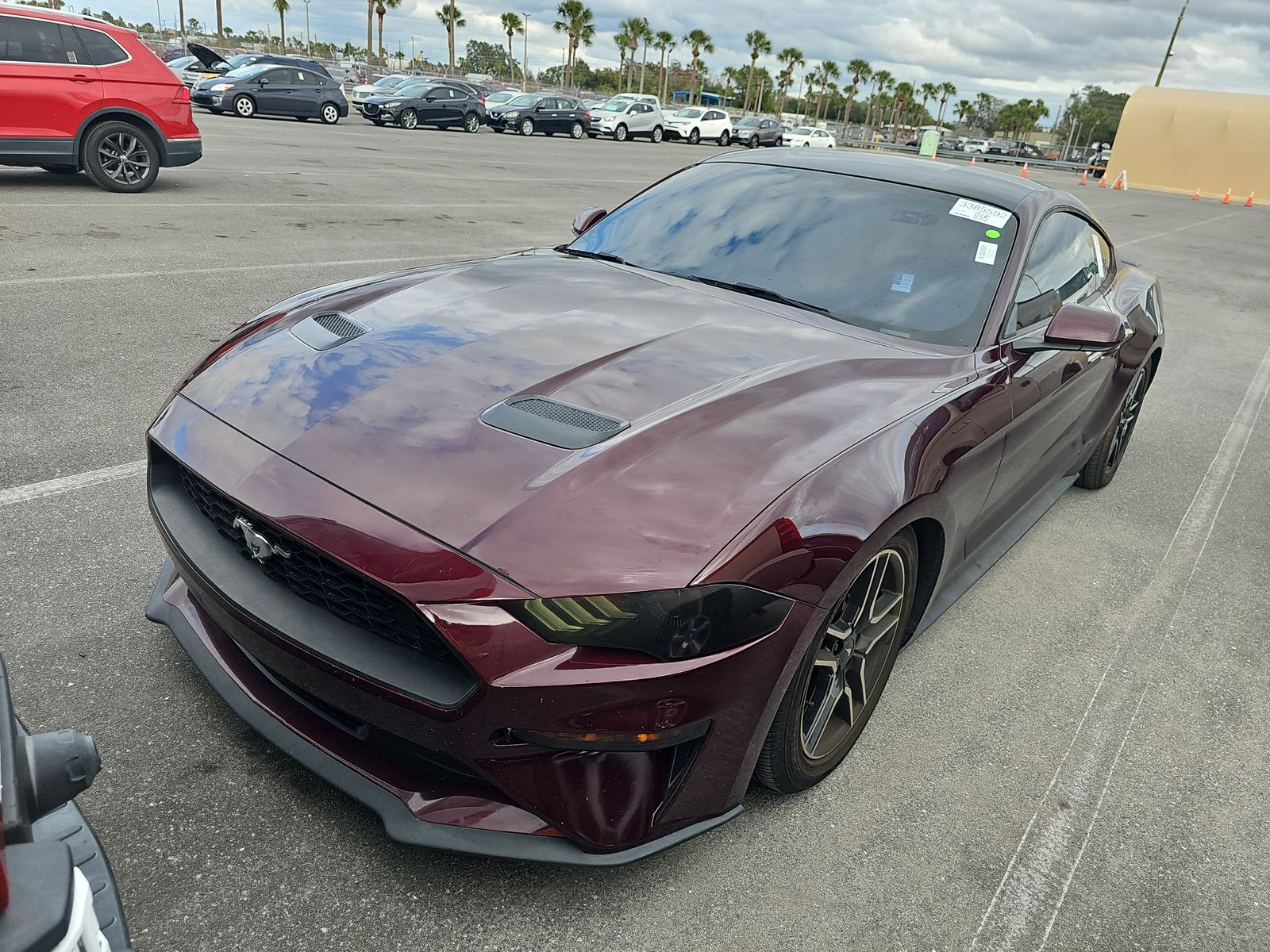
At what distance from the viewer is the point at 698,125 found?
3769 centimetres

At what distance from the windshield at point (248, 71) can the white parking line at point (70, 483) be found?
2472 centimetres

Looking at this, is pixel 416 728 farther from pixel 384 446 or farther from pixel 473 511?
pixel 384 446

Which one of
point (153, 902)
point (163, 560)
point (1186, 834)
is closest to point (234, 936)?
point (153, 902)

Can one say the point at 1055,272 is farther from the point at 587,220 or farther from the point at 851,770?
the point at 851,770

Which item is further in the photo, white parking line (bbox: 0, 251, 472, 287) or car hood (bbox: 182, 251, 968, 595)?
white parking line (bbox: 0, 251, 472, 287)

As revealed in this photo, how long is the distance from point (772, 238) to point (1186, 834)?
2.26 meters

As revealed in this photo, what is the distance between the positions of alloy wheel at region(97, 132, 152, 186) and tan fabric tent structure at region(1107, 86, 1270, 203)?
37.7 metres

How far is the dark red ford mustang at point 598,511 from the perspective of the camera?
1836 millimetres

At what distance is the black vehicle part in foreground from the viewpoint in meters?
0.98

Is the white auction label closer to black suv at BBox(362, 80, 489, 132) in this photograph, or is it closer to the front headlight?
the front headlight

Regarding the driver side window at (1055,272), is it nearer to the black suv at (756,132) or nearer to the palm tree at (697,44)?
the black suv at (756,132)

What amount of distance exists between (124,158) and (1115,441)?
1050cm

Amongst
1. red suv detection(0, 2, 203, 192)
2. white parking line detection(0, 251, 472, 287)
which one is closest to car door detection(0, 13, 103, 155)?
red suv detection(0, 2, 203, 192)

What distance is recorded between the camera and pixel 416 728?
1.86 meters
